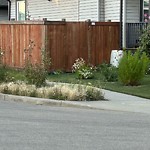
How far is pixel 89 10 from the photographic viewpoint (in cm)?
2738

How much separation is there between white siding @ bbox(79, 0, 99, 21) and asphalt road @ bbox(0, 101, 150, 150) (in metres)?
13.9

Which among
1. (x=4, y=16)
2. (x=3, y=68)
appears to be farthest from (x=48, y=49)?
(x=4, y=16)

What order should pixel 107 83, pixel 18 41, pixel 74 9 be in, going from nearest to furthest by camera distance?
pixel 107 83, pixel 18 41, pixel 74 9

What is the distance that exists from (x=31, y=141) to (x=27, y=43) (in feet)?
46.7

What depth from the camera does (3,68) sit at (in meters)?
18.1

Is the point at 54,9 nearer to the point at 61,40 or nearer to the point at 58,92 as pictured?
the point at 61,40

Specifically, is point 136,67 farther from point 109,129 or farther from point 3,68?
point 109,129

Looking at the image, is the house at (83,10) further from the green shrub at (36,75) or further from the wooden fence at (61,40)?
the green shrub at (36,75)

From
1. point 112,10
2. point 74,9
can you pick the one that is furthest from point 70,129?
point 74,9

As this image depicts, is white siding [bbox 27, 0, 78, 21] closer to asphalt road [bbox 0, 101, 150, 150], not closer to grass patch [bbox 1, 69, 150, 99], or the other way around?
grass patch [bbox 1, 69, 150, 99]

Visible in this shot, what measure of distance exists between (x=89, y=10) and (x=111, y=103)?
1433 centimetres

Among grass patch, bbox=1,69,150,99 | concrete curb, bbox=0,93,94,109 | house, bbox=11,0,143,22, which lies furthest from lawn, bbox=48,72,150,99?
house, bbox=11,0,143,22

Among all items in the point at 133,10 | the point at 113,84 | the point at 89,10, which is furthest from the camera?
the point at 89,10

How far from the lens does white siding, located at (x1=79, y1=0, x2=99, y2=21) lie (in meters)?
26.7
